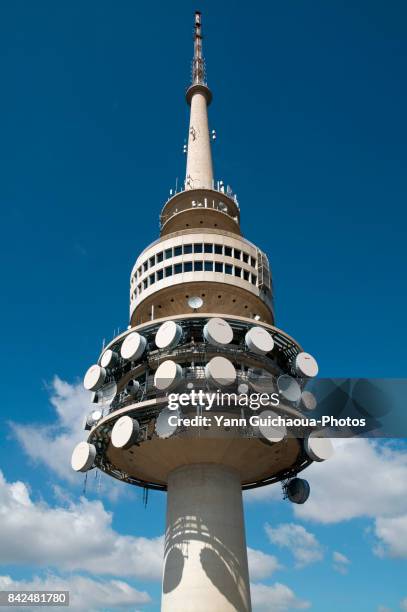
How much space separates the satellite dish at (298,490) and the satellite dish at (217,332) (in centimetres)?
1188

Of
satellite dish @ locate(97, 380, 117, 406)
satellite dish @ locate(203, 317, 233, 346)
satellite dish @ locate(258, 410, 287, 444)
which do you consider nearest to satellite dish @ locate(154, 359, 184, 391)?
satellite dish @ locate(203, 317, 233, 346)

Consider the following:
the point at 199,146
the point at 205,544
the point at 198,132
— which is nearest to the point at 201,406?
the point at 205,544

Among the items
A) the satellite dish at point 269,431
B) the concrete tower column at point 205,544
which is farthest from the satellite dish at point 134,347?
the satellite dish at point 269,431

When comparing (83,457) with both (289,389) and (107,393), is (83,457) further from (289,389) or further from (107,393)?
(289,389)

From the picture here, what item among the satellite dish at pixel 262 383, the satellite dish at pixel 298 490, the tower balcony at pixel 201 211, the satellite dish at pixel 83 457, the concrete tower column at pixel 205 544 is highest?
the tower balcony at pixel 201 211

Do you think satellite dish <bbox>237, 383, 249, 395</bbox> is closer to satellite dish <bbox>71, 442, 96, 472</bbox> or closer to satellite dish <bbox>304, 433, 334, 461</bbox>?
satellite dish <bbox>304, 433, 334, 461</bbox>

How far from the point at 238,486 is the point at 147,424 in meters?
7.43

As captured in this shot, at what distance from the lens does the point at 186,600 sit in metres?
31.3

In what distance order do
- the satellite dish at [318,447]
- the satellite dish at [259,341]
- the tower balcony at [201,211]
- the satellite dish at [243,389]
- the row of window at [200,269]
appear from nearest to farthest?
the satellite dish at [243,389]
the satellite dish at [318,447]
the satellite dish at [259,341]
the row of window at [200,269]
the tower balcony at [201,211]

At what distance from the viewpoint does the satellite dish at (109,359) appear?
36469 millimetres

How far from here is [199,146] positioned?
52.3 m

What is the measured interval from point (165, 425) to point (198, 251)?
14.2 m

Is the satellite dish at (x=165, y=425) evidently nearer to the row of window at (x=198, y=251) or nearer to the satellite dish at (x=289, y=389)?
the satellite dish at (x=289, y=389)

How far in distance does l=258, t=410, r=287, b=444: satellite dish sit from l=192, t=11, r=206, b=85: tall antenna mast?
39.6 meters
